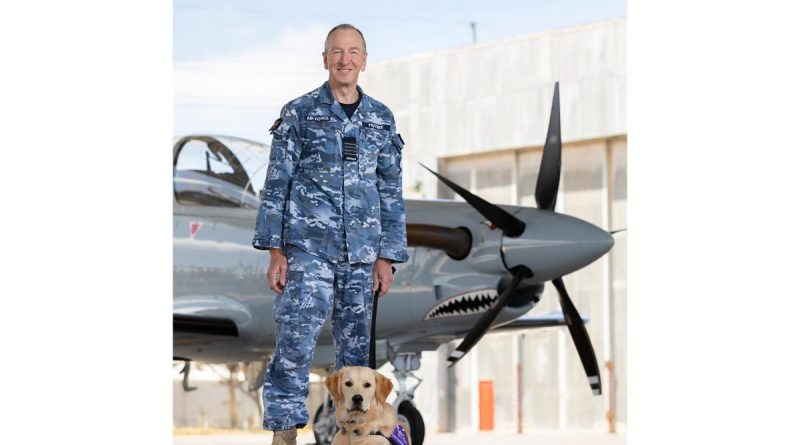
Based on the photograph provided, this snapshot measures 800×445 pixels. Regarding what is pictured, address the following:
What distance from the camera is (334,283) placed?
15.9ft

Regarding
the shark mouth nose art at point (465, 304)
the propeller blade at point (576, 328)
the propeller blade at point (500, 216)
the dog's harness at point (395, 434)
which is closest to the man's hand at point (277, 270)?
the dog's harness at point (395, 434)

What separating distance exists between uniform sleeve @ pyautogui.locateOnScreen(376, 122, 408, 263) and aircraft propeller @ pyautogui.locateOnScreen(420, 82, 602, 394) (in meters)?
3.18

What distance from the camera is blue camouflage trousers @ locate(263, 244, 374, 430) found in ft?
15.4

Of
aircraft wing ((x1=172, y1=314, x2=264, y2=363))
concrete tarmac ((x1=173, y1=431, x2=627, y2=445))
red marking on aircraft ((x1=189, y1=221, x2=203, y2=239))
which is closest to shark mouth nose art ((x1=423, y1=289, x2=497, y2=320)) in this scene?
aircraft wing ((x1=172, y1=314, x2=264, y2=363))

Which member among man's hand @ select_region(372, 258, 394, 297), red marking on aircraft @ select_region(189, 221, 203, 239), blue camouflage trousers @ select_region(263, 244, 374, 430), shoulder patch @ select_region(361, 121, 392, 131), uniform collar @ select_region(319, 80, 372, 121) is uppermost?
uniform collar @ select_region(319, 80, 372, 121)

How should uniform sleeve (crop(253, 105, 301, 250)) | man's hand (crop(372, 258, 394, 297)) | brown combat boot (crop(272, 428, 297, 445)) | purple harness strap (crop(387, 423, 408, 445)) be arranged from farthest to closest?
man's hand (crop(372, 258, 394, 297)), uniform sleeve (crop(253, 105, 301, 250)), brown combat boot (crop(272, 428, 297, 445)), purple harness strap (crop(387, 423, 408, 445))

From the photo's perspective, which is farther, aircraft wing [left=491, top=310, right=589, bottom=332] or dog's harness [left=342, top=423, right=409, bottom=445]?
aircraft wing [left=491, top=310, right=589, bottom=332]

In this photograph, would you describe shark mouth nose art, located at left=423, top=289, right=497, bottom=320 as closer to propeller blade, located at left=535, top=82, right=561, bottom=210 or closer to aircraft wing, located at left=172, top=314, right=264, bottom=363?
propeller blade, located at left=535, top=82, right=561, bottom=210

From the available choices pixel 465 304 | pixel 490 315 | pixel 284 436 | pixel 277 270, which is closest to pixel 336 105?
pixel 277 270

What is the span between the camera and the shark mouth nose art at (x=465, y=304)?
8891mm

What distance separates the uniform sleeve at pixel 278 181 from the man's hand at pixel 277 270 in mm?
40
